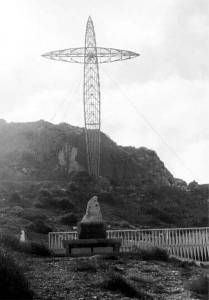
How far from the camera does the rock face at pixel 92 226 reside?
659 inches

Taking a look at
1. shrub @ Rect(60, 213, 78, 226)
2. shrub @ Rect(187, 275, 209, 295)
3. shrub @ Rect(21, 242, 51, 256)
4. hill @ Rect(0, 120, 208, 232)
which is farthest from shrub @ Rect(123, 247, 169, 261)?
shrub @ Rect(60, 213, 78, 226)

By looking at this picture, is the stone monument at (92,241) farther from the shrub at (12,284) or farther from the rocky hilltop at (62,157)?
the rocky hilltop at (62,157)

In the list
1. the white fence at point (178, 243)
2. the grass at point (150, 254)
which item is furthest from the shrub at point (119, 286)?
the white fence at point (178, 243)

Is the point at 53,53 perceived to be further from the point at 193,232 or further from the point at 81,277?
the point at 81,277

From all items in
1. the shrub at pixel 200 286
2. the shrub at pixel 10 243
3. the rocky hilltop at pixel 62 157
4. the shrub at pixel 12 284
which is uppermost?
the rocky hilltop at pixel 62 157

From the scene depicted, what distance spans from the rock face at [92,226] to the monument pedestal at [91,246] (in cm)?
63

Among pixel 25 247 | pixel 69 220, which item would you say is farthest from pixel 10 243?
pixel 69 220

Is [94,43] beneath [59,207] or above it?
above

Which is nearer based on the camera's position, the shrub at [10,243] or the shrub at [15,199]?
the shrub at [10,243]

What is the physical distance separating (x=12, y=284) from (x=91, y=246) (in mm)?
8597

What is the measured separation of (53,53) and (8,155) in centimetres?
2174

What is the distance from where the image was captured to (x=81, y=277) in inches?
388

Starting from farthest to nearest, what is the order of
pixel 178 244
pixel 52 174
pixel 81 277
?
pixel 52 174 < pixel 178 244 < pixel 81 277

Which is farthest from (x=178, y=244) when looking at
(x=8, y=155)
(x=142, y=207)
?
(x=8, y=155)
